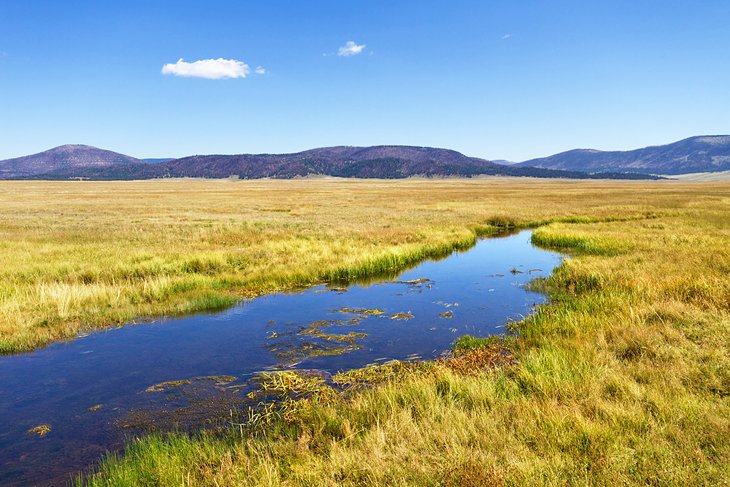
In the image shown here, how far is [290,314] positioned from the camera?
1466 cm

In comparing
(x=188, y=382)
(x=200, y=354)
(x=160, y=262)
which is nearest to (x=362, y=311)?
(x=200, y=354)

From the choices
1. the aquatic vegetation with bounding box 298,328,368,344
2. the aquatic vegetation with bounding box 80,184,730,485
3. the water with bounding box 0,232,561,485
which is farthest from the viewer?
the aquatic vegetation with bounding box 298,328,368,344

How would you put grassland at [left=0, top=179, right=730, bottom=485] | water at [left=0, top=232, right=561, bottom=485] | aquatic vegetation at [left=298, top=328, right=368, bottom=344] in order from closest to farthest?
1. grassland at [left=0, top=179, right=730, bottom=485]
2. water at [left=0, top=232, right=561, bottom=485]
3. aquatic vegetation at [left=298, top=328, right=368, bottom=344]

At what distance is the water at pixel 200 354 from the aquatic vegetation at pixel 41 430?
0.09 m

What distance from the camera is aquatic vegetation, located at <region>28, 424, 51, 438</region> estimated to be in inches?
286

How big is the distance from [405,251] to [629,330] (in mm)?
15617

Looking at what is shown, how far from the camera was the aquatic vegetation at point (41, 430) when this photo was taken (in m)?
7.27

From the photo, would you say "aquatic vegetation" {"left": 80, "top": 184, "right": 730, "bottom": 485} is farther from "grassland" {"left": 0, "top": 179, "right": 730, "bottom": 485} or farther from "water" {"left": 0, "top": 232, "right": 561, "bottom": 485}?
"water" {"left": 0, "top": 232, "right": 561, "bottom": 485}

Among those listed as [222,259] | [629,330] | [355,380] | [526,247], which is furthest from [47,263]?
[526,247]

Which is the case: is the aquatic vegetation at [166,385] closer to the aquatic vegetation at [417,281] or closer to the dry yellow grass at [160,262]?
the dry yellow grass at [160,262]

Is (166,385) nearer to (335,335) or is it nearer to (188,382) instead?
(188,382)

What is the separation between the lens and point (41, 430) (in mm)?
7363

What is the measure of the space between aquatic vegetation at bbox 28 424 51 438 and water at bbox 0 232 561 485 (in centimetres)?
9

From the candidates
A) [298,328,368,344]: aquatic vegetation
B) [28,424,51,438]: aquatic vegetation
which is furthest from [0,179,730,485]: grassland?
[298,328,368,344]: aquatic vegetation
